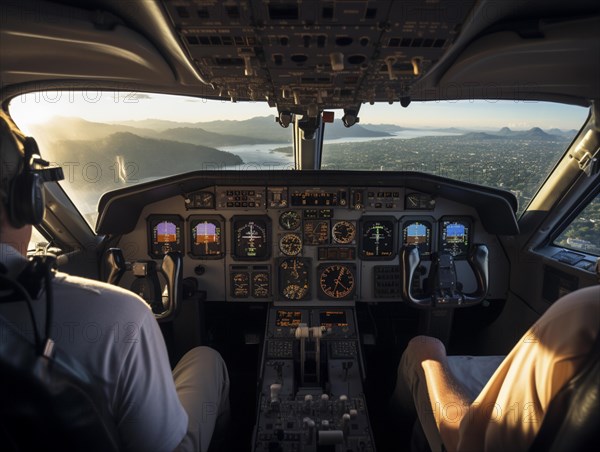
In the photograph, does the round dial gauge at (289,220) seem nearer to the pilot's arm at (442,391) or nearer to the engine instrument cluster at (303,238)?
the engine instrument cluster at (303,238)

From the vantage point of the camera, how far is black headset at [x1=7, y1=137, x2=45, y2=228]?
3.10ft

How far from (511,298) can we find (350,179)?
1.54m

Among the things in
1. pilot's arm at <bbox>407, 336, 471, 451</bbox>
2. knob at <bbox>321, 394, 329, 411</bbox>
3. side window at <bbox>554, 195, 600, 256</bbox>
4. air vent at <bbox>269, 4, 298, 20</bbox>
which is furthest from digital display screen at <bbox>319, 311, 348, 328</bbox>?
air vent at <bbox>269, 4, 298, 20</bbox>

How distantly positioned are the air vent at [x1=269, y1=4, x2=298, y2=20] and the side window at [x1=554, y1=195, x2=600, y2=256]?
2.44 meters

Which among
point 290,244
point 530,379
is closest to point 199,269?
point 290,244

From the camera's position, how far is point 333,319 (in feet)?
10.8

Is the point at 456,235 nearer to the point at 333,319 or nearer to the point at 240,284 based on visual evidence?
the point at 333,319

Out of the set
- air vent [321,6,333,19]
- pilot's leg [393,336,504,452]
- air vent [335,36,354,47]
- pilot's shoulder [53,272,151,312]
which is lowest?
pilot's leg [393,336,504,452]

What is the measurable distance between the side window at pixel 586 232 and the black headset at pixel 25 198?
292cm

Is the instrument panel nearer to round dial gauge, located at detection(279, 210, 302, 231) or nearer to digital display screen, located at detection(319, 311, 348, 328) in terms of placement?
round dial gauge, located at detection(279, 210, 302, 231)

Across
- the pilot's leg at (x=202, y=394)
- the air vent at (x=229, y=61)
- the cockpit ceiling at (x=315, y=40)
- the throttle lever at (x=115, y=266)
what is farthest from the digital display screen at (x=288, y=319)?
the air vent at (x=229, y=61)

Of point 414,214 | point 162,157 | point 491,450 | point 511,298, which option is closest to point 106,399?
point 491,450

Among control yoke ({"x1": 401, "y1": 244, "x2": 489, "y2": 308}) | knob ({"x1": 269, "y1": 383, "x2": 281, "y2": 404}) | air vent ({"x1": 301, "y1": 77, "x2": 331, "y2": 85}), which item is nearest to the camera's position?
air vent ({"x1": 301, "y1": 77, "x2": 331, "y2": 85})

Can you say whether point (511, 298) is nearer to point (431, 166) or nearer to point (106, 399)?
point (431, 166)
